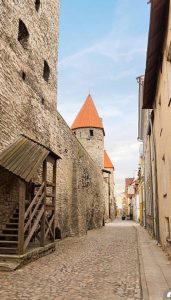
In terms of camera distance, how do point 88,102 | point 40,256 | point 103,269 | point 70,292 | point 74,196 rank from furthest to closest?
point 88,102 < point 74,196 < point 40,256 < point 103,269 < point 70,292

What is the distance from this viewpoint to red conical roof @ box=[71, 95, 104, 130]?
1420 inches

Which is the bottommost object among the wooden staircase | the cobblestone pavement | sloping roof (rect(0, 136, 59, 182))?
the cobblestone pavement

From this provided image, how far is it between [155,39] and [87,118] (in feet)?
96.7

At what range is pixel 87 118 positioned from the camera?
3697cm

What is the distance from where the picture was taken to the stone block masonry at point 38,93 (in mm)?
8766

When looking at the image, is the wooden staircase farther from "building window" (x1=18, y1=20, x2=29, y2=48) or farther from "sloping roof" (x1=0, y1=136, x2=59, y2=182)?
"building window" (x1=18, y1=20, x2=29, y2=48)

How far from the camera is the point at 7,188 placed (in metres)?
8.73

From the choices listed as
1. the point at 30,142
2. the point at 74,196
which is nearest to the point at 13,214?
the point at 30,142

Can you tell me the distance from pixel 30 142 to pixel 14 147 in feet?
2.27

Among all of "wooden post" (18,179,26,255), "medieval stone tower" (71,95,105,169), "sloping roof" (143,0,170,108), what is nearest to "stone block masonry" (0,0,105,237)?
"wooden post" (18,179,26,255)

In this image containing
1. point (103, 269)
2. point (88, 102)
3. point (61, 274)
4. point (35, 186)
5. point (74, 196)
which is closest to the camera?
point (61, 274)

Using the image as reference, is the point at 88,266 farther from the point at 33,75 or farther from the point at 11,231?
the point at 33,75

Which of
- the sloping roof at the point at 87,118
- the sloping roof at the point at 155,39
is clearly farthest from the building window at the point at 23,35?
the sloping roof at the point at 87,118

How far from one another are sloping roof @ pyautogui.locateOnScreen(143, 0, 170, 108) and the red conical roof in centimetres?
2570
